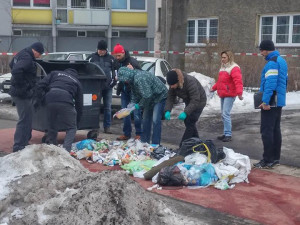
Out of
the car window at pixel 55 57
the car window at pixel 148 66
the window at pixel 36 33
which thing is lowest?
the car window at pixel 148 66

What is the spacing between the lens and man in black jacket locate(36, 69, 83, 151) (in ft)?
26.2

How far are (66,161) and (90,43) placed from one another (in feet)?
108

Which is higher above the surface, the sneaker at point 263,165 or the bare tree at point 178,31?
the bare tree at point 178,31

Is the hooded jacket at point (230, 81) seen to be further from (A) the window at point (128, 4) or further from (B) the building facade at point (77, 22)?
(A) the window at point (128, 4)

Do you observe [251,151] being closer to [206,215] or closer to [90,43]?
[206,215]

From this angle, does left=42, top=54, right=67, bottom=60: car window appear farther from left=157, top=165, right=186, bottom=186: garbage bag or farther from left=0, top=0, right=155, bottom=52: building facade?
left=0, top=0, right=155, bottom=52: building facade

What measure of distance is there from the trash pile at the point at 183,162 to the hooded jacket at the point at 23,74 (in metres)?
1.37

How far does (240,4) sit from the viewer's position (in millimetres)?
27609

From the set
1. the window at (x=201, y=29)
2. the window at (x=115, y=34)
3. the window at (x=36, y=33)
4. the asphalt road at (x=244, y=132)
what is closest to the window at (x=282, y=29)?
the window at (x=201, y=29)

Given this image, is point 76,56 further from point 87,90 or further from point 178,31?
point 87,90

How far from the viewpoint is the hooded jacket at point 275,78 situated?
7.66m

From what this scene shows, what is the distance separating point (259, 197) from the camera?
6664mm

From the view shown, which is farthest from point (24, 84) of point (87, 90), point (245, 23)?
point (245, 23)

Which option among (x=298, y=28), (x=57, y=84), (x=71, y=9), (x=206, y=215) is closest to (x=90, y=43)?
(x=71, y=9)
